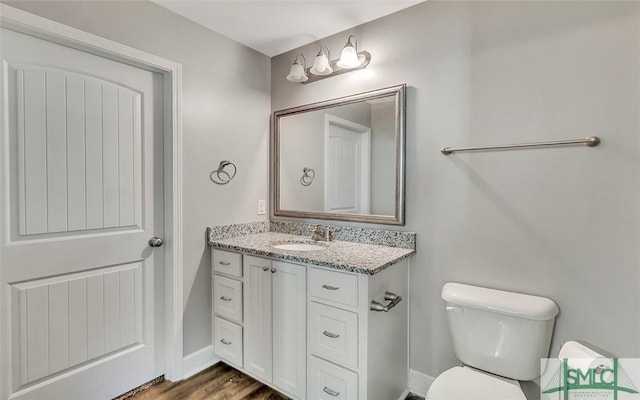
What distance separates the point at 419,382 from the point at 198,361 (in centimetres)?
139

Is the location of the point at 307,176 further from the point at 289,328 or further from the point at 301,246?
the point at 289,328

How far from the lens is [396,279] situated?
1.67 metres

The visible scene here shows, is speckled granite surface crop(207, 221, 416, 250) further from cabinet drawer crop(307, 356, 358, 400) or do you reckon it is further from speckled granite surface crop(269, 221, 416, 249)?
cabinet drawer crop(307, 356, 358, 400)

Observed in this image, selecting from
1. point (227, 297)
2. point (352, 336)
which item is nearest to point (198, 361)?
point (227, 297)

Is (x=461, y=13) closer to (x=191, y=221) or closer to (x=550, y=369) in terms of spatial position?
(x=550, y=369)

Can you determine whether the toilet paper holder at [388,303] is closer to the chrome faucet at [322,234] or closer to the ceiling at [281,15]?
the chrome faucet at [322,234]

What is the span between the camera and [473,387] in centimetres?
129

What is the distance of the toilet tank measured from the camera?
1.34 meters

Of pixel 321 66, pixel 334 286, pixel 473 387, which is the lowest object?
pixel 473 387

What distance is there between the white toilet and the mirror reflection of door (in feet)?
2.70

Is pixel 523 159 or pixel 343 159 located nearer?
pixel 523 159

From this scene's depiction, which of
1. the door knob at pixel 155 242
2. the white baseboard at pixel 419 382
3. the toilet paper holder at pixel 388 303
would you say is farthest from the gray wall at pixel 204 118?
the white baseboard at pixel 419 382

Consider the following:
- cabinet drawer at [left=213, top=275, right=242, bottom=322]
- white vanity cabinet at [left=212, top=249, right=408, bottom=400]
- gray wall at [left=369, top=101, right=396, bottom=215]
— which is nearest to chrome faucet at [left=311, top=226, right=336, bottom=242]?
gray wall at [left=369, top=101, right=396, bottom=215]

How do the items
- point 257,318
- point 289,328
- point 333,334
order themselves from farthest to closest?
point 257,318 → point 289,328 → point 333,334
